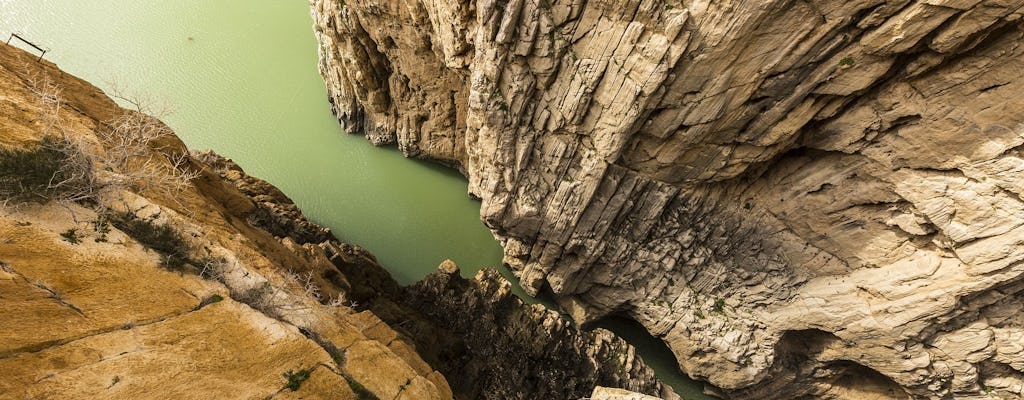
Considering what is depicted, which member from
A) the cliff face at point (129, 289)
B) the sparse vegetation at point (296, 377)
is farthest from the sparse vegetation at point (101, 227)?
the sparse vegetation at point (296, 377)

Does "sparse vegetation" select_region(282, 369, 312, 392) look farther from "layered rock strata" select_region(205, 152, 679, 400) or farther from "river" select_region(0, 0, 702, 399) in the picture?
"river" select_region(0, 0, 702, 399)

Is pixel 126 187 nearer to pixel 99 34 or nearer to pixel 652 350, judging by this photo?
pixel 652 350

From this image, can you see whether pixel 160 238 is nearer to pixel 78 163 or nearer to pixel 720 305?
pixel 78 163

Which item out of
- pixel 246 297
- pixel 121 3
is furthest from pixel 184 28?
pixel 246 297

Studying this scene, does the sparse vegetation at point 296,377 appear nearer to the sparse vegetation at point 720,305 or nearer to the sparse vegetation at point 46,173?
the sparse vegetation at point 46,173

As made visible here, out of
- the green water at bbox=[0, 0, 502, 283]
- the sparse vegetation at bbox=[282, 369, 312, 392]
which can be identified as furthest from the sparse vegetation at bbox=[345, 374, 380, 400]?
the green water at bbox=[0, 0, 502, 283]

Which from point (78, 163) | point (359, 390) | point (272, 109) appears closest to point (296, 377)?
point (359, 390)
